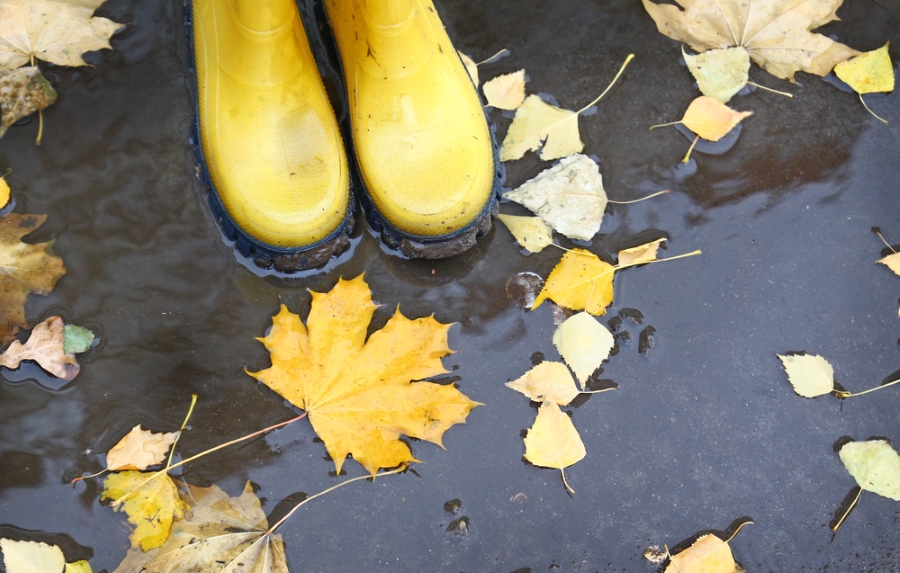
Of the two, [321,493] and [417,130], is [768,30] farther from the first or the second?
[321,493]

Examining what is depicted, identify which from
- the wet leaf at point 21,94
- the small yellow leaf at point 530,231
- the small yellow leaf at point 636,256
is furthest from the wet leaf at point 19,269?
the small yellow leaf at point 636,256

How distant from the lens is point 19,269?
1342 mm

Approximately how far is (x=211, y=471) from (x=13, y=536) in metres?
0.38

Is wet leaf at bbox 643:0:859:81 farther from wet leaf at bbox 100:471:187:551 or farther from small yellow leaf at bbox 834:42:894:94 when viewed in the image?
wet leaf at bbox 100:471:187:551

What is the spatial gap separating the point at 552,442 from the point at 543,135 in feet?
2.28

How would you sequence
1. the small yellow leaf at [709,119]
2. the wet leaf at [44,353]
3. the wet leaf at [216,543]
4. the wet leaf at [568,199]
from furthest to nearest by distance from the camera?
the small yellow leaf at [709,119] < the wet leaf at [568,199] < the wet leaf at [44,353] < the wet leaf at [216,543]

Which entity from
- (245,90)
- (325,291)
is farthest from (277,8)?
(325,291)

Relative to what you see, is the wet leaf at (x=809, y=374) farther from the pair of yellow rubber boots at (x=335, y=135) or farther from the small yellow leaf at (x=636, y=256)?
the pair of yellow rubber boots at (x=335, y=135)

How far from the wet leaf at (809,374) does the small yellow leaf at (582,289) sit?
0.41m

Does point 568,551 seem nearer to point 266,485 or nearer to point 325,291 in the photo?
point 266,485

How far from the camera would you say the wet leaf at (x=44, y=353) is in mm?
1282

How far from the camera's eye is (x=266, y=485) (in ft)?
4.11

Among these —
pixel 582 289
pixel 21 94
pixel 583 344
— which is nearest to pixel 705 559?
pixel 583 344

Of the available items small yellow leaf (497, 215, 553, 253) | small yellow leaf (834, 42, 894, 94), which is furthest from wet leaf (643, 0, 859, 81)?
small yellow leaf (497, 215, 553, 253)
